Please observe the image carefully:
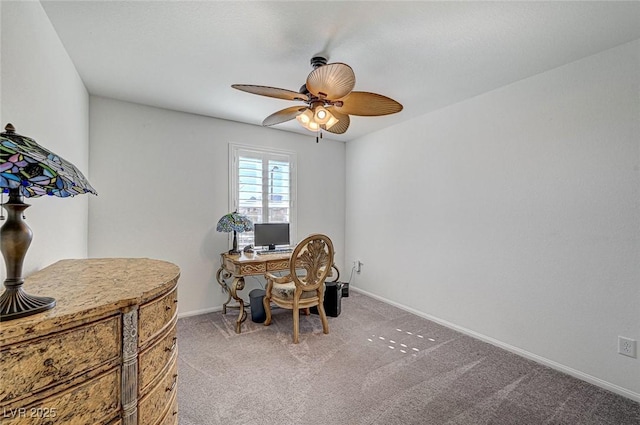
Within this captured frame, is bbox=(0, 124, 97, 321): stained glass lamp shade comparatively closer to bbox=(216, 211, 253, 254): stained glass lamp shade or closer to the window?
bbox=(216, 211, 253, 254): stained glass lamp shade

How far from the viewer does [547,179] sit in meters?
2.39

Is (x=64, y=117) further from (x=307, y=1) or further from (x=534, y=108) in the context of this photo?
(x=534, y=108)

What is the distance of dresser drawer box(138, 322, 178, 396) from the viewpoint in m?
1.08

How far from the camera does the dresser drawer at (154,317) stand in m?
1.07

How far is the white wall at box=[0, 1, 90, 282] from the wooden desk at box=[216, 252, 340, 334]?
4.55 ft

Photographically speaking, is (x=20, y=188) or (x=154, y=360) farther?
(x=154, y=360)

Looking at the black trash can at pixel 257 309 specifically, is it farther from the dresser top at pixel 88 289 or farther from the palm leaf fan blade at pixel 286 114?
the palm leaf fan blade at pixel 286 114

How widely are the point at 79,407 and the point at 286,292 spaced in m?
2.01

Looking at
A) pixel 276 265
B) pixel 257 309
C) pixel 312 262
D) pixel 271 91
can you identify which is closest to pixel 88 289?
pixel 271 91

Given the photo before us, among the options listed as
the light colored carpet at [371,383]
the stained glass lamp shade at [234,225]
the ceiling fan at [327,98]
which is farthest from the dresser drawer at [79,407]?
the stained glass lamp shade at [234,225]

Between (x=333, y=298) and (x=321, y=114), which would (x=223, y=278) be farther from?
(x=321, y=114)

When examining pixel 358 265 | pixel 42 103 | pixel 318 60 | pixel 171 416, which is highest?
pixel 318 60

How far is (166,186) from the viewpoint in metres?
3.30

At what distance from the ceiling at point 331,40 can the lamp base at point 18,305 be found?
1690mm
